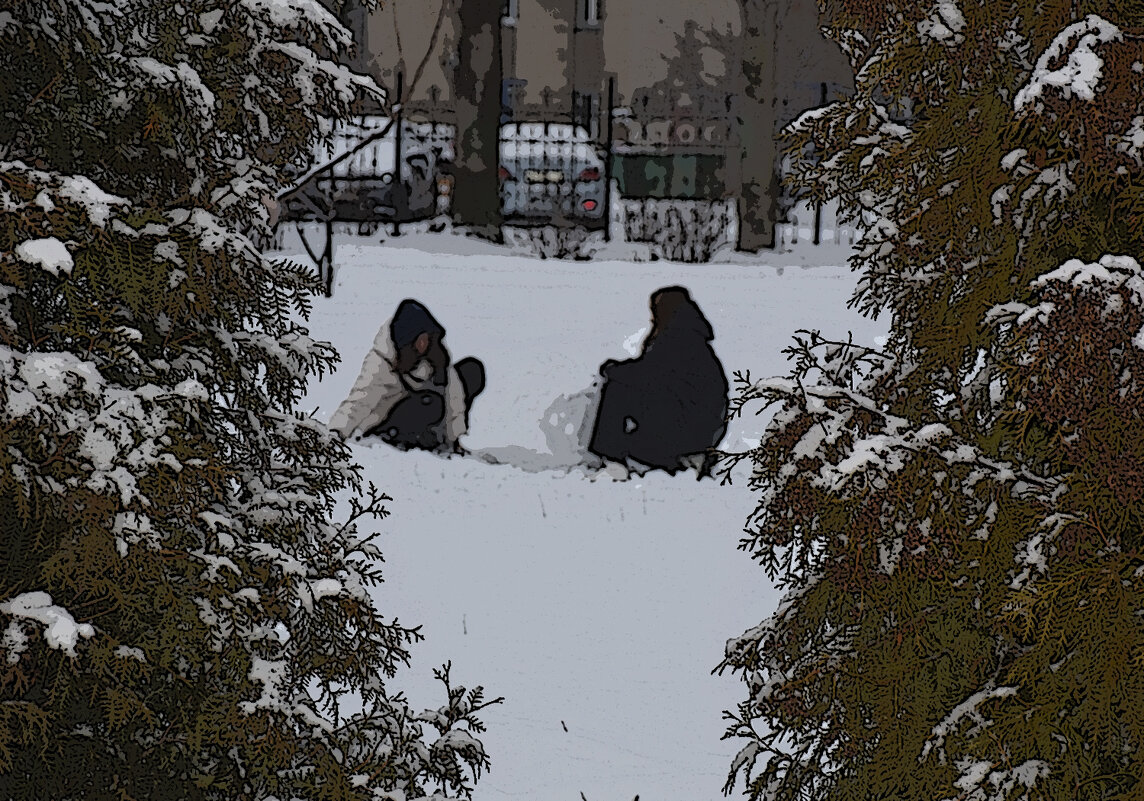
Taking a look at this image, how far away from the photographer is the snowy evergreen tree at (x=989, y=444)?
3.00m

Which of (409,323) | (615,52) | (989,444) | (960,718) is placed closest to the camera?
(960,718)

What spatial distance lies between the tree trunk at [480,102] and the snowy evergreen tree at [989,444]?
539 inches

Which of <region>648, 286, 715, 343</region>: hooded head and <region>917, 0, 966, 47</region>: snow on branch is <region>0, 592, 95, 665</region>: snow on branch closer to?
<region>917, 0, 966, 47</region>: snow on branch

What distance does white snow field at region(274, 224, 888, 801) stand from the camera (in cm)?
693

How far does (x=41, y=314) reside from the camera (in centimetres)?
330

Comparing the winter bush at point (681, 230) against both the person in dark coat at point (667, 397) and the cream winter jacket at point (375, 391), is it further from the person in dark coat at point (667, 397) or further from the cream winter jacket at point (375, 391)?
the cream winter jacket at point (375, 391)

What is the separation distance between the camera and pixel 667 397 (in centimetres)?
1106

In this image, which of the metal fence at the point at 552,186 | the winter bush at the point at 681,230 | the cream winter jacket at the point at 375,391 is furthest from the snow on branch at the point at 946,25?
the metal fence at the point at 552,186

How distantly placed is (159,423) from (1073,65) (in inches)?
79.7

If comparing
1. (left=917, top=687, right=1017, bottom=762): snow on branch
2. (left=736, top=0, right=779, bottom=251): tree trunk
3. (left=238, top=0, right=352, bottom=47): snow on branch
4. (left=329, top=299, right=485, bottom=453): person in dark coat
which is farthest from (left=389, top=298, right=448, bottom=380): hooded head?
(left=917, top=687, right=1017, bottom=762): snow on branch

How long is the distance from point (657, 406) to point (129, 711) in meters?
7.98

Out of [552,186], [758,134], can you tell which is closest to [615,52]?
[552,186]

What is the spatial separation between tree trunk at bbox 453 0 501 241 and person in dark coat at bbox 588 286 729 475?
21.7ft

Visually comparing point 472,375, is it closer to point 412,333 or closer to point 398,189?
point 412,333
